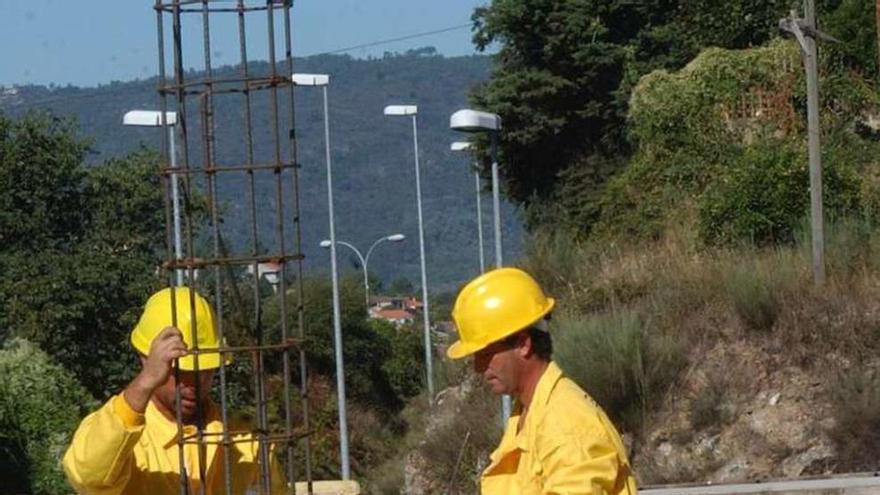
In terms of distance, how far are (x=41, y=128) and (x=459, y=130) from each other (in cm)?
2740

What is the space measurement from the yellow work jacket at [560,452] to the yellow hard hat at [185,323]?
0.95m

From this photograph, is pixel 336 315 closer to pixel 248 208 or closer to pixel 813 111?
pixel 813 111

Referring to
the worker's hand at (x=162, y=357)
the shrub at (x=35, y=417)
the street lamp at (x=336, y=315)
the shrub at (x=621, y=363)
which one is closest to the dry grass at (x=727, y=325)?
the shrub at (x=621, y=363)

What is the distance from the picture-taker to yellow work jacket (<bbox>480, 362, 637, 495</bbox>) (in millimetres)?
5469

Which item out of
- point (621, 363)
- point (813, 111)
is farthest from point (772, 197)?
point (813, 111)

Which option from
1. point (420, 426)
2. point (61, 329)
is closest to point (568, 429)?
point (420, 426)

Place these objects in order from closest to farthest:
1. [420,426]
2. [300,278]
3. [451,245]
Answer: [300,278] → [420,426] → [451,245]

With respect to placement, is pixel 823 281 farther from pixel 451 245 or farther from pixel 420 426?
pixel 451 245

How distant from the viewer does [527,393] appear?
5.84m

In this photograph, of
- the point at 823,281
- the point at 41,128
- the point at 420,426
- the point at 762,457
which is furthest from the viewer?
the point at 41,128

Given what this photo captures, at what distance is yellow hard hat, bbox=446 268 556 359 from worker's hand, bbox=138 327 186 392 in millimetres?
802

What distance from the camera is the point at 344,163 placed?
157375 millimetres

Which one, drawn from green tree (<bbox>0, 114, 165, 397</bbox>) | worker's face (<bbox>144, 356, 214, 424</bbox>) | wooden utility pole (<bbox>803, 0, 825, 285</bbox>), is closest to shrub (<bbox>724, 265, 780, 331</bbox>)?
wooden utility pole (<bbox>803, 0, 825, 285</bbox>)

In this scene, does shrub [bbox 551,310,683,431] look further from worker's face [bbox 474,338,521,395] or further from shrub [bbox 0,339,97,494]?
worker's face [bbox 474,338,521,395]
